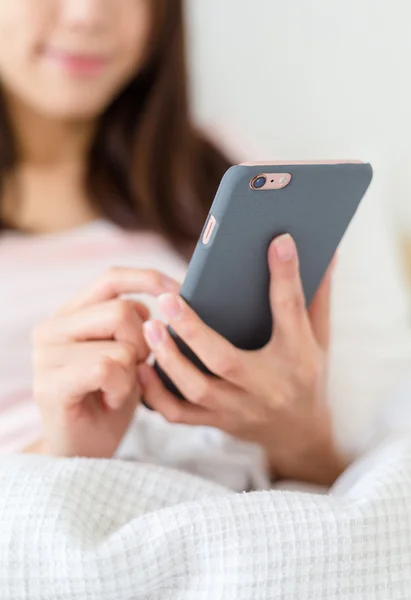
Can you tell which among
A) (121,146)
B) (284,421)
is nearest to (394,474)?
(284,421)

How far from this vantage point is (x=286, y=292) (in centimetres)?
47

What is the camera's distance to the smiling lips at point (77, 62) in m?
0.71

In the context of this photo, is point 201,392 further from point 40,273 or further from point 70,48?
point 70,48

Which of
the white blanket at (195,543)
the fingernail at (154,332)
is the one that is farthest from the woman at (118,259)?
the white blanket at (195,543)

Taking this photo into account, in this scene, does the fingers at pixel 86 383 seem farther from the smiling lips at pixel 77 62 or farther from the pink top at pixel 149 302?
the smiling lips at pixel 77 62

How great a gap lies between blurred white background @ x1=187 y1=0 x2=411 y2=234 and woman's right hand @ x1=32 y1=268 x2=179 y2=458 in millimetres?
524

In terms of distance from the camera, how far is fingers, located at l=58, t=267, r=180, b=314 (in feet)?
1.68

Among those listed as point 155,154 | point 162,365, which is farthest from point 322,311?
point 155,154

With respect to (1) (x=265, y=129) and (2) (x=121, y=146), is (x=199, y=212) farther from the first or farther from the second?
(1) (x=265, y=129)

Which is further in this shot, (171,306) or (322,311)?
(322,311)

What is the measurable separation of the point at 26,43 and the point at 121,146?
0.20 meters

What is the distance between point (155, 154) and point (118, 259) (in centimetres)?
17

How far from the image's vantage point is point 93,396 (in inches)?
21.6

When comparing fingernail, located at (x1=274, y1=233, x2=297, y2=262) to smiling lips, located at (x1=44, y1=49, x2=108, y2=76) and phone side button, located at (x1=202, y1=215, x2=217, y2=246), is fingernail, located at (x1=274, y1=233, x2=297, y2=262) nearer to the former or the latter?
phone side button, located at (x1=202, y1=215, x2=217, y2=246)
